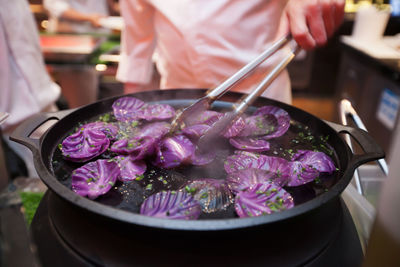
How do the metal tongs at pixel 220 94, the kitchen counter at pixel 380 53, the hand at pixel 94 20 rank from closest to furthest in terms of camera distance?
the metal tongs at pixel 220 94 → the kitchen counter at pixel 380 53 → the hand at pixel 94 20

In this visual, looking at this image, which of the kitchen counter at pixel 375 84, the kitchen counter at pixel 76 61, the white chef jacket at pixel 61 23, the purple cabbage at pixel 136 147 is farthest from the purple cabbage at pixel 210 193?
the white chef jacket at pixel 61 23

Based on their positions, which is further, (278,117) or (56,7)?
(56,7)

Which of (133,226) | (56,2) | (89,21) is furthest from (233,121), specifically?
(56,2)

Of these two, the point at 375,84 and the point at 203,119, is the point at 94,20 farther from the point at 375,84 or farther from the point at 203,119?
the point at 375,84

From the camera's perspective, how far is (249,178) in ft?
3.50

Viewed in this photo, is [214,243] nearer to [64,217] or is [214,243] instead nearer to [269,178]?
[269,178]

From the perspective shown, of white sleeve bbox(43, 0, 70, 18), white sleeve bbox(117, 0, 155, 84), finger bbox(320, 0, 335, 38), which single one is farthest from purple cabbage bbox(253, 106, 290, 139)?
white sleeve bbox(43, 0, 70, 18)

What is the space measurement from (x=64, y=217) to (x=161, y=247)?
35 centimetres

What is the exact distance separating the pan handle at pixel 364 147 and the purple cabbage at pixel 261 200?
0.79ft

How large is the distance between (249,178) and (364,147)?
1.37ft

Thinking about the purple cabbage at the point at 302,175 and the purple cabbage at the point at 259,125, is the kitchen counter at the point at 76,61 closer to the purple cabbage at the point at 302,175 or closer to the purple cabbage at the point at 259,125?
the purple cabbage at the point at 259,125

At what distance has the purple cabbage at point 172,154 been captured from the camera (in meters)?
1.16

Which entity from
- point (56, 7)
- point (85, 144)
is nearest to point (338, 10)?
point (85, 144)

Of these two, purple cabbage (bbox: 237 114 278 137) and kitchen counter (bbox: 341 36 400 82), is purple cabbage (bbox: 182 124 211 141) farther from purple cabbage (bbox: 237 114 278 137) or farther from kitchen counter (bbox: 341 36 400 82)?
kitchen counter (bbox: 341 36 400 82)
